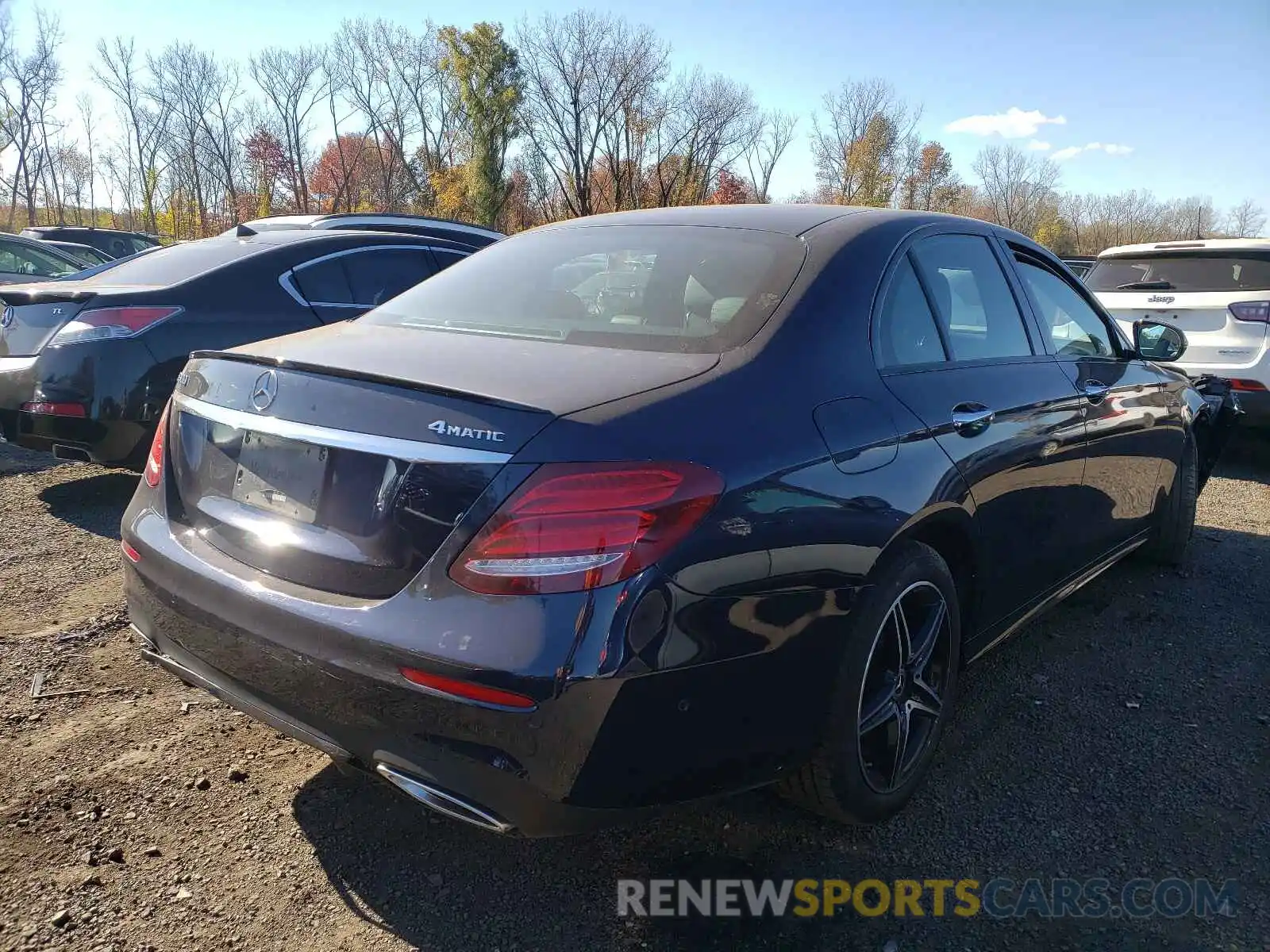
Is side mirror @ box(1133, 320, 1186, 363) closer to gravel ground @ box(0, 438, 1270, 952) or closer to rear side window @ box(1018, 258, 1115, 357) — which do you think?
rear side window @ box(1018, 258, 1115, 357)

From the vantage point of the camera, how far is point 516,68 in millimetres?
42969

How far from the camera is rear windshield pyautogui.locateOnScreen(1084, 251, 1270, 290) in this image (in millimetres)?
6746

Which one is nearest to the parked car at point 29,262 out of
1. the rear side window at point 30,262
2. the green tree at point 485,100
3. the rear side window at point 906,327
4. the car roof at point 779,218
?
the rear side window at point 30,262

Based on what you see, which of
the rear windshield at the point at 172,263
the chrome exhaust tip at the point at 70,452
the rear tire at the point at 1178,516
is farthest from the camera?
the rear windshield at the point at 172,263

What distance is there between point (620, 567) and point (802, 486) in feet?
1.68

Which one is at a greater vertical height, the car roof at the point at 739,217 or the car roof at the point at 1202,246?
the car roof at the point at 1202,246

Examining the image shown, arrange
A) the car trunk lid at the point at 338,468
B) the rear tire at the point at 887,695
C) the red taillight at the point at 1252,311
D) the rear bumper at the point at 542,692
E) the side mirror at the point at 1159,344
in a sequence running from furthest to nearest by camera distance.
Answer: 1. the red taillight at the point at 1252,311
2. the side mirror at the point at 1159,344
3. the rear tire at the point at 887,695
4. the car trunk lid at the point at 338,468
5. the rear bumper at the point at 542,692

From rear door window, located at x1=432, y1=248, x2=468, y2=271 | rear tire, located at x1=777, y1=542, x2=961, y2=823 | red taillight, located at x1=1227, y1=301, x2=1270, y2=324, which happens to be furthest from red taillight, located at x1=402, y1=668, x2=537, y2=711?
red taillight, located at x1=1227, y1=301, x2=1270, y2=324

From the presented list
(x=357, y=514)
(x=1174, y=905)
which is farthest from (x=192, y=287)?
(x=1174, y=905)

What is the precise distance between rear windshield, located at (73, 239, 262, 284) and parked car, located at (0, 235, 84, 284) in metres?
6.13

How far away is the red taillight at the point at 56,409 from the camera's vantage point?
4656mm

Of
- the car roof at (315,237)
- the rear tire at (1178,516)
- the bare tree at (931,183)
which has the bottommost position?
the rear tire at (1178,516)

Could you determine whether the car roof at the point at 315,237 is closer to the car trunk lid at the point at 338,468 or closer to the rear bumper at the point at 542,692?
the car trunk lid at the point at 338,468

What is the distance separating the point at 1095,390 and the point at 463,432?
269cm
